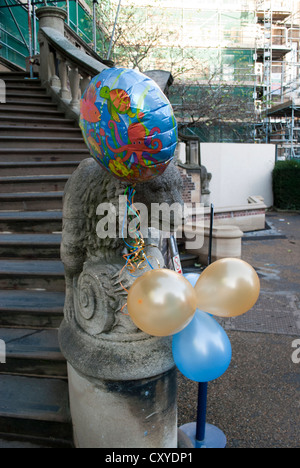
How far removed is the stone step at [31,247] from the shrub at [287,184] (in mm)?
13145

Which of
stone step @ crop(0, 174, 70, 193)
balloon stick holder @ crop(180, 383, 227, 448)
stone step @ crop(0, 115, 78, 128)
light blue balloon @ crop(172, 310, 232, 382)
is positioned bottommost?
balloon stick holder @ crop(180, 383, 227, 448)

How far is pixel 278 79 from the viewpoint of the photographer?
27.2 meters

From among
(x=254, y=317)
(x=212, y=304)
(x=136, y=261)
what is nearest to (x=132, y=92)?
(x=136, y=261)

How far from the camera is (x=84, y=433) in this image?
198cm

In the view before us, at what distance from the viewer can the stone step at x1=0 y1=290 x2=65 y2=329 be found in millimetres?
2971

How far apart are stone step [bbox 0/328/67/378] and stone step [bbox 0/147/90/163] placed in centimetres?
314

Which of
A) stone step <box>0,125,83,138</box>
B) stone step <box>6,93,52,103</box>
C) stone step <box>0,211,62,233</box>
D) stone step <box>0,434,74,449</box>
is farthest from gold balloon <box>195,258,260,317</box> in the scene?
stone step <box>6,93,52,103</box>

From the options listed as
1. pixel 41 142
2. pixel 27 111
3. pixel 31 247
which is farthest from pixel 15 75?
pixel 31 247

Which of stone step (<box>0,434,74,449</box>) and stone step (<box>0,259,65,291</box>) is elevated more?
stone step (<box>0,259,65,291</box>)

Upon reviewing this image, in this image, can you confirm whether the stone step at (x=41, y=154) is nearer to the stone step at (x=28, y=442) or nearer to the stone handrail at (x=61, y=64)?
the stone handrail at (x=61, y=64)

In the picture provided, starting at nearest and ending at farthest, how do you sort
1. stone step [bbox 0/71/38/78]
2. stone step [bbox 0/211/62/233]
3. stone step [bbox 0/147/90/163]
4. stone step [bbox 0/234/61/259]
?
stone step [bbox 0/234/61/259]
stone step [bbox 0/211/62/233]
stone step [bbox 0/147/90/163]
stone step [bbox 0/71/38/78]

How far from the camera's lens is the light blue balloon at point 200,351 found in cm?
173

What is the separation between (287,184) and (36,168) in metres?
12.3

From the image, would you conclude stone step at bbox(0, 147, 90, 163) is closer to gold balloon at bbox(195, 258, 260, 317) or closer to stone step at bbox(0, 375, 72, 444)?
stone step at bbox(0, 375, 72, 444)
